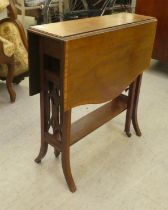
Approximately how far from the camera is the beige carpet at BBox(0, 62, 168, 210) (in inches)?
60.0

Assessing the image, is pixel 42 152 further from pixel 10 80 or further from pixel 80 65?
pixel 10 80

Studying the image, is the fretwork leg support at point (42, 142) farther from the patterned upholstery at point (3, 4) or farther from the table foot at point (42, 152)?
the patterned upholstery at point (3, 4)

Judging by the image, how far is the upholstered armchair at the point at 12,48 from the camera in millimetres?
2379

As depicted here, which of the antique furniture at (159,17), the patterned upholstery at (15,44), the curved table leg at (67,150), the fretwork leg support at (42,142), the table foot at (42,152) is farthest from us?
the antique furniture at (159,17)

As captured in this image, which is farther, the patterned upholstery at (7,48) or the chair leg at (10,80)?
the chair leg at (10,80)

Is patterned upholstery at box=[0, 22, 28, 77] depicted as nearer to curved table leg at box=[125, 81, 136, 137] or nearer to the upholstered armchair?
the upholstered armchair

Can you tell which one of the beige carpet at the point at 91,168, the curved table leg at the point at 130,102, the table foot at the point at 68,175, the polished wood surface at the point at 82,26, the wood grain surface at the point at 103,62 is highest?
the polished wood surface at the point at 82,26

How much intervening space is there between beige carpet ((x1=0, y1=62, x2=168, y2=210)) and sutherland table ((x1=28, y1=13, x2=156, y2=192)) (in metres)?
0.12

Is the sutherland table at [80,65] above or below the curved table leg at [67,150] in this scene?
above

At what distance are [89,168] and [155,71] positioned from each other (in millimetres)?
1918

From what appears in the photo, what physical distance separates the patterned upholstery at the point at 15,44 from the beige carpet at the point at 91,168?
0.38 m

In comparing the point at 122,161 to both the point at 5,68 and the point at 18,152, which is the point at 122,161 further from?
the point at 5,68

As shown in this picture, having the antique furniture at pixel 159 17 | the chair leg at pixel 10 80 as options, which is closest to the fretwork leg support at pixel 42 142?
the chair leg at pixel 10 80

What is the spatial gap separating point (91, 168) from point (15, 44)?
4.69 feet
